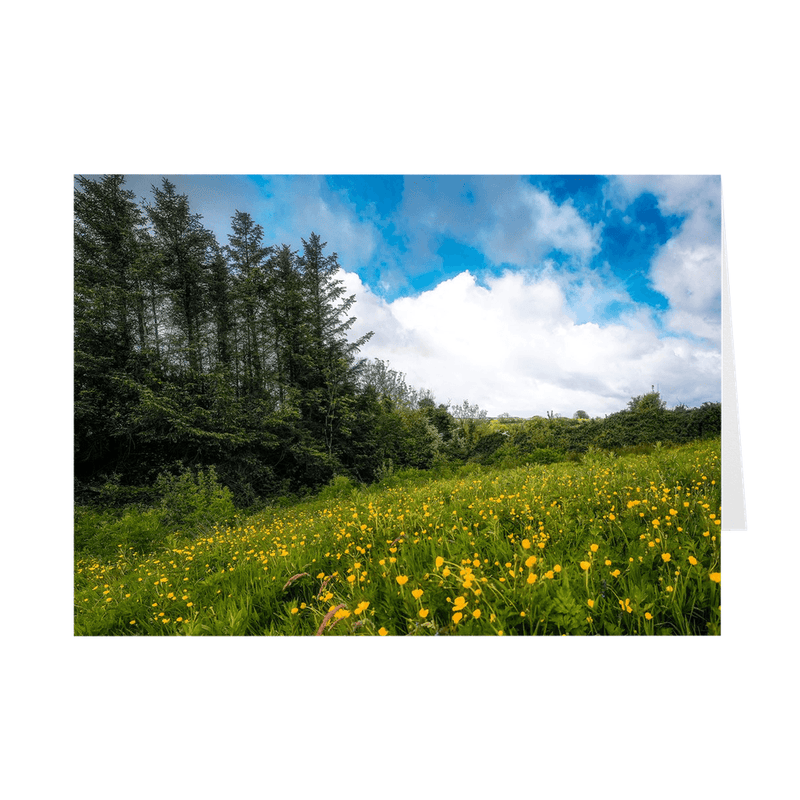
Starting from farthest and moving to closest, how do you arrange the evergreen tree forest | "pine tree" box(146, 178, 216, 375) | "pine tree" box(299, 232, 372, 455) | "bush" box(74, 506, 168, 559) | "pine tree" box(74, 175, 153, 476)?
1. "pine tree" box(299, 232, 372, 455)
2. "pine tree" box(146, 178, 216, 375)
3. the evergreen tree forest
4. "pine tree" box(74, 175, 153, 476)
5. "bush" box(74, 506, 168, 559)

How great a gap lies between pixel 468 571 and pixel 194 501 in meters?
3.47

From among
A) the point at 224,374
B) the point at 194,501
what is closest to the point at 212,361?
the point at 224,374

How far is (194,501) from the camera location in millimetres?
3551

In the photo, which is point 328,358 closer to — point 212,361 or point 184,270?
point 212,361

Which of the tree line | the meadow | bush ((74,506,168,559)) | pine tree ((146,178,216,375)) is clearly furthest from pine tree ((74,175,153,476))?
the meadow

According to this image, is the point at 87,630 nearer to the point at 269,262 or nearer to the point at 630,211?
the point at 269,262

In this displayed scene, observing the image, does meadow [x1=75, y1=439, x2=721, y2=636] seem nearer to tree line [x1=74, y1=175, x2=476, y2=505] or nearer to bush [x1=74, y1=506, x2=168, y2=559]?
bush [x1=74, y1=506, x2=168, y2=559]

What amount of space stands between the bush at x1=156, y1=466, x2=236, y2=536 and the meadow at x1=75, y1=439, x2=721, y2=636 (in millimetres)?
686

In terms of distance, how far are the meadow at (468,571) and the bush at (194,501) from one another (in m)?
0.69

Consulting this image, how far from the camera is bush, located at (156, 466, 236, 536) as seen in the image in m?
3.45

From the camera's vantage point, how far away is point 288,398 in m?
3.72
